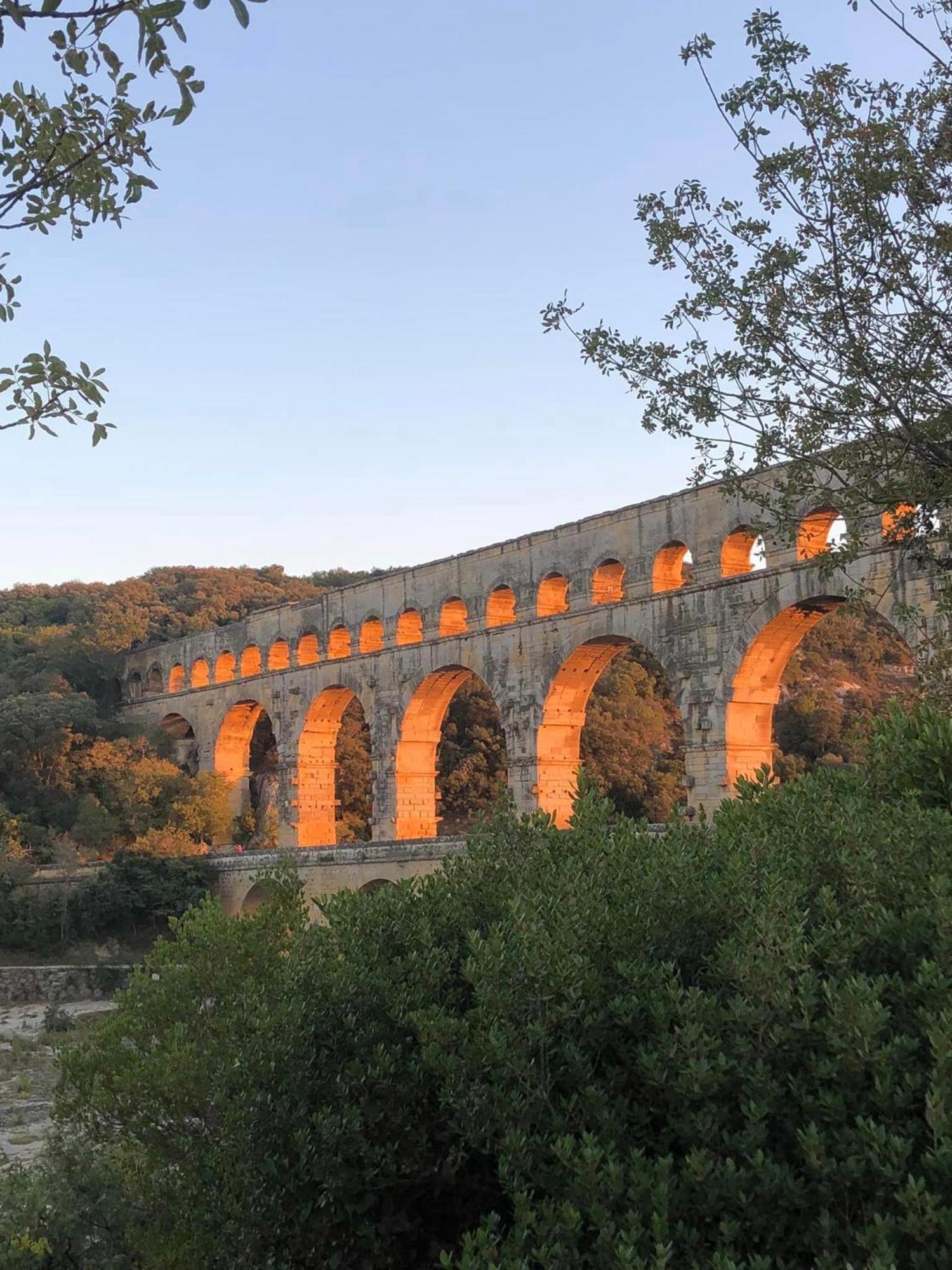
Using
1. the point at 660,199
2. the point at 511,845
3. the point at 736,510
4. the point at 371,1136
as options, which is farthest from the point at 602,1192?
the point at 736,510

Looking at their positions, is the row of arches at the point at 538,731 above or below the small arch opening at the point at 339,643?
below

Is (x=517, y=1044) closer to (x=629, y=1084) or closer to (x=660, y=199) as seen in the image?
(x=629, y=1084)

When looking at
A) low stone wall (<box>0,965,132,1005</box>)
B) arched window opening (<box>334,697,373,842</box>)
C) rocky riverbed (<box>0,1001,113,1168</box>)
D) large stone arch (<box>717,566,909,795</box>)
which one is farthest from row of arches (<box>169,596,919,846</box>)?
rocky riverbed (<box>0,1001,113,1168</box>)

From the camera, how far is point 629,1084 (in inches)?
170

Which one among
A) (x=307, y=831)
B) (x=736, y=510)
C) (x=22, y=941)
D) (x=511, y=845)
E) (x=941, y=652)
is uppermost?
(x=736, y=510)

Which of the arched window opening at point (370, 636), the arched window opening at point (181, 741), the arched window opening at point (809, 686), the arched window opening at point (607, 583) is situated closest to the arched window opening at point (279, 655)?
the arched window opening at point (370, 636)

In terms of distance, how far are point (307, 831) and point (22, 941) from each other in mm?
6732

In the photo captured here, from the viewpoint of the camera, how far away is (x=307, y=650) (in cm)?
3116

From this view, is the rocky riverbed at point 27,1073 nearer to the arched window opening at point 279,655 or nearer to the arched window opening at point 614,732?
the arched window opening at point 614,732

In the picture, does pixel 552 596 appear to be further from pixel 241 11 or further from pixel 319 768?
pixel 241 11

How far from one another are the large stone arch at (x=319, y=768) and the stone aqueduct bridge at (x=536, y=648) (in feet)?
0.11

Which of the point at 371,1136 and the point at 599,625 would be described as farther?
the point at 599,625

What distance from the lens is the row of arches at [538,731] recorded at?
19797mm

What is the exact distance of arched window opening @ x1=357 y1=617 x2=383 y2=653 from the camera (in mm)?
28797
